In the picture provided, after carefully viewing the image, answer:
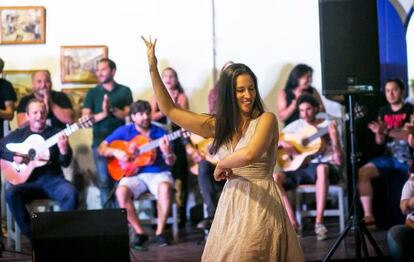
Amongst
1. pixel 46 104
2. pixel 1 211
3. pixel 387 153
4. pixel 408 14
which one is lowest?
pixel 1 211

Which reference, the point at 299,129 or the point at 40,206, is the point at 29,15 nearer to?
the point at 40,206

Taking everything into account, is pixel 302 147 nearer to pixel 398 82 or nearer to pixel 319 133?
pixel 319 133

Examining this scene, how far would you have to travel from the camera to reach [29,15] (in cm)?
627

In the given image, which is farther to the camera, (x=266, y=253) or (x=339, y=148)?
(x=339, y=148)

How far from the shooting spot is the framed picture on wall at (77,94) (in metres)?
6.32

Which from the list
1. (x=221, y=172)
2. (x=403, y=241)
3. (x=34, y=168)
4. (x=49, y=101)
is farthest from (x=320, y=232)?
(x=221, y=172)

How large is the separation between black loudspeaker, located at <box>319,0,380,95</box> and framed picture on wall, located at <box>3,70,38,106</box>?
2.72 m

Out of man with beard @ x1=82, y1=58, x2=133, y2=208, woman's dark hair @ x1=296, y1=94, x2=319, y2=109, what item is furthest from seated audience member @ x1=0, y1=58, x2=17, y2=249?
woman's dark hair @ x1=296, y1=94, x2=319, y2=109

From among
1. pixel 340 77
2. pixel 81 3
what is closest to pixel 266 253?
pixel 340 77

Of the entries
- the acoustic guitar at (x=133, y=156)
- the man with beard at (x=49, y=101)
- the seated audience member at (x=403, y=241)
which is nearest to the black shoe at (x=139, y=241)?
the acoustic guitar at (x=133, y=156)

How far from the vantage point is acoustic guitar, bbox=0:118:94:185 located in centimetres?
581

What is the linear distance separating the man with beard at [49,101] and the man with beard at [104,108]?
6.8 inches

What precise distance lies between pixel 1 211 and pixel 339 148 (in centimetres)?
303

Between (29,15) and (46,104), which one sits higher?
(29,15)
